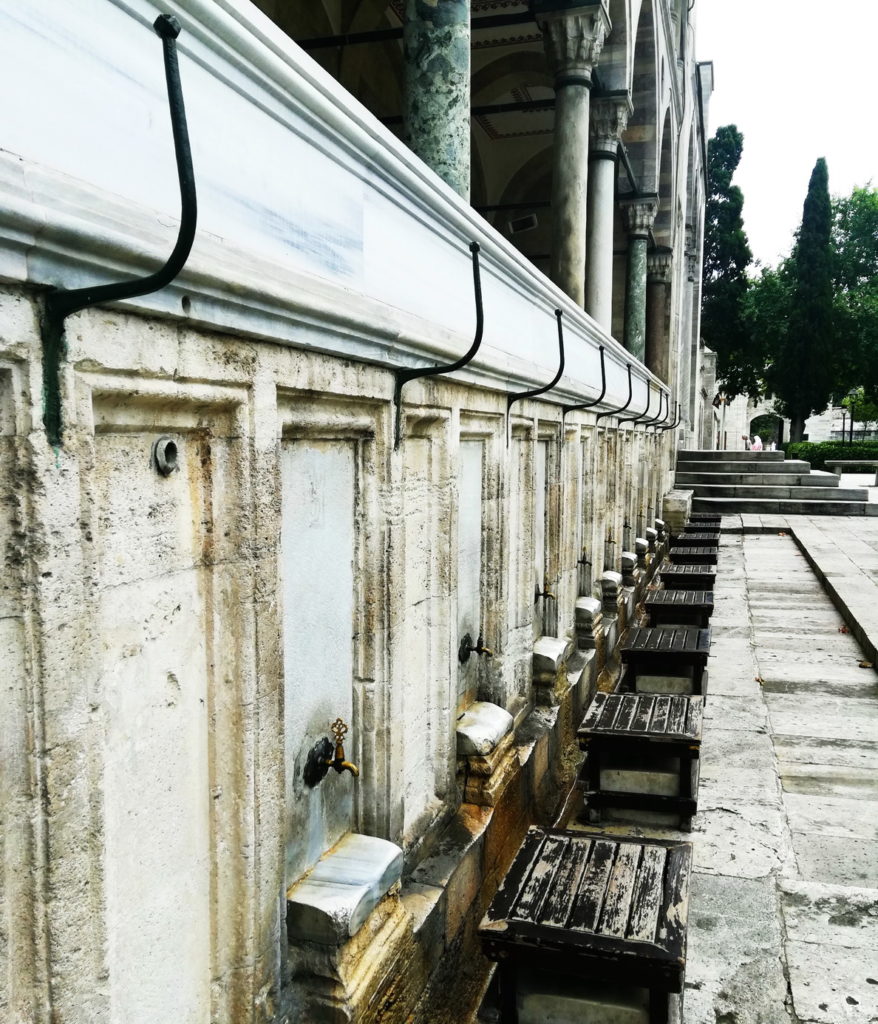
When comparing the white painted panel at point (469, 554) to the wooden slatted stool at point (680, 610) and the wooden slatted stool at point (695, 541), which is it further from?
the wooden slatted stool at point (695, 541)

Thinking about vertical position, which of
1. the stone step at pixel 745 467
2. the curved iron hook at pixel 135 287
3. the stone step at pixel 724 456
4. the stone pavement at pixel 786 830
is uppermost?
the curved iron hook at pixel 135 287

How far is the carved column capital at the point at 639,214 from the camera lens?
14095 millimetres

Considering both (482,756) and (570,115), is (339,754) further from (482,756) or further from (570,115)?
(570,115)

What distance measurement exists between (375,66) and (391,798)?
11491mm

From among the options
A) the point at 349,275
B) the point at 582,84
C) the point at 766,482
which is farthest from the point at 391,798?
the point at 766,482

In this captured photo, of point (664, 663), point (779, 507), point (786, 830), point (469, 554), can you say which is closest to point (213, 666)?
point (469, 554)

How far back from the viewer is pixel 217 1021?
6.65 ft

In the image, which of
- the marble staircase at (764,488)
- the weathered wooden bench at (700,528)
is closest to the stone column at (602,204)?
the weathered wooden bench at (700,528)

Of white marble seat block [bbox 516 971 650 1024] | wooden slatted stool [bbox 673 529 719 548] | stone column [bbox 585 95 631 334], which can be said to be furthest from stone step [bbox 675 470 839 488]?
white marble seat block [bbox 516 971 650 1024]

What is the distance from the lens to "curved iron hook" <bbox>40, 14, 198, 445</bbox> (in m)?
1.40

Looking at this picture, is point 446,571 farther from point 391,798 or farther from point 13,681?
point 13,681

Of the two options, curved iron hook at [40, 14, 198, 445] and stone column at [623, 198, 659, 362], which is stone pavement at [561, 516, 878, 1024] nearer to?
curved iron hook at [40, 14, 198, 445]

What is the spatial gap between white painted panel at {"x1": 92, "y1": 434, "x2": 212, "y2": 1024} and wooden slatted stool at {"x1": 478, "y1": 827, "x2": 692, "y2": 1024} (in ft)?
4.29

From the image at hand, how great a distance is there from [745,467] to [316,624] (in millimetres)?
20056
